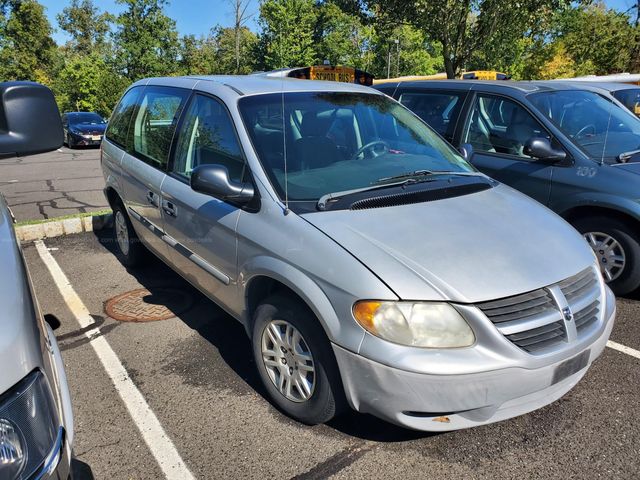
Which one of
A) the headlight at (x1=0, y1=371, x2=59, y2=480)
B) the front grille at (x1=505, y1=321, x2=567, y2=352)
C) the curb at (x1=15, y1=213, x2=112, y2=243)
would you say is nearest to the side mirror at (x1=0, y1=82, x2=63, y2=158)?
the headlight at (x1=0, y1=371, x2=59, y2=480)

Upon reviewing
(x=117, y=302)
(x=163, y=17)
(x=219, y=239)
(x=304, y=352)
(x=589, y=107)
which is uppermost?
(x=163, y=17)

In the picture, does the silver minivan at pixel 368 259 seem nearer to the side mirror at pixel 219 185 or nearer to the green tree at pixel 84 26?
the side mirror at pixel 219 185

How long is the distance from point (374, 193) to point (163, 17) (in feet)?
108

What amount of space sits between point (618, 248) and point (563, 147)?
102cm

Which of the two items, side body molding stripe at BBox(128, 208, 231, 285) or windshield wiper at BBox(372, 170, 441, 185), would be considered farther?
side body molding stripe at BBox(128, 208, 231, 285)

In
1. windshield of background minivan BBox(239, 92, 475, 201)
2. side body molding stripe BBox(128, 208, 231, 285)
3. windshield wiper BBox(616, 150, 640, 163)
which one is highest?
windshield of background minivan BBox(239, 92, 475, 201)

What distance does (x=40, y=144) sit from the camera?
7.07ft

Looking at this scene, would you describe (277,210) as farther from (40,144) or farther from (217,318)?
(217,318)

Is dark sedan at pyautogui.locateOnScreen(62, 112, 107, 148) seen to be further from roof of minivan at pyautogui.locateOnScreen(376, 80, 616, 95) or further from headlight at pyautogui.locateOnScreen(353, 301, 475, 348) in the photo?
headlight at pyautogui.locateOnScreen(353, 301, 475, 348)

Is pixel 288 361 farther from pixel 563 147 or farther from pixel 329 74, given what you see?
pixel 329 74

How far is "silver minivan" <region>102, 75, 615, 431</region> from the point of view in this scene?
2203 millimetres

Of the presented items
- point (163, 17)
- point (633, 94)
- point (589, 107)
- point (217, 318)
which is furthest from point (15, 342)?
point (163, 17)

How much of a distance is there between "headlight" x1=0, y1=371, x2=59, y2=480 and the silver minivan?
1257mm

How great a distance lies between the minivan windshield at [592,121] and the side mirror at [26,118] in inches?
168
